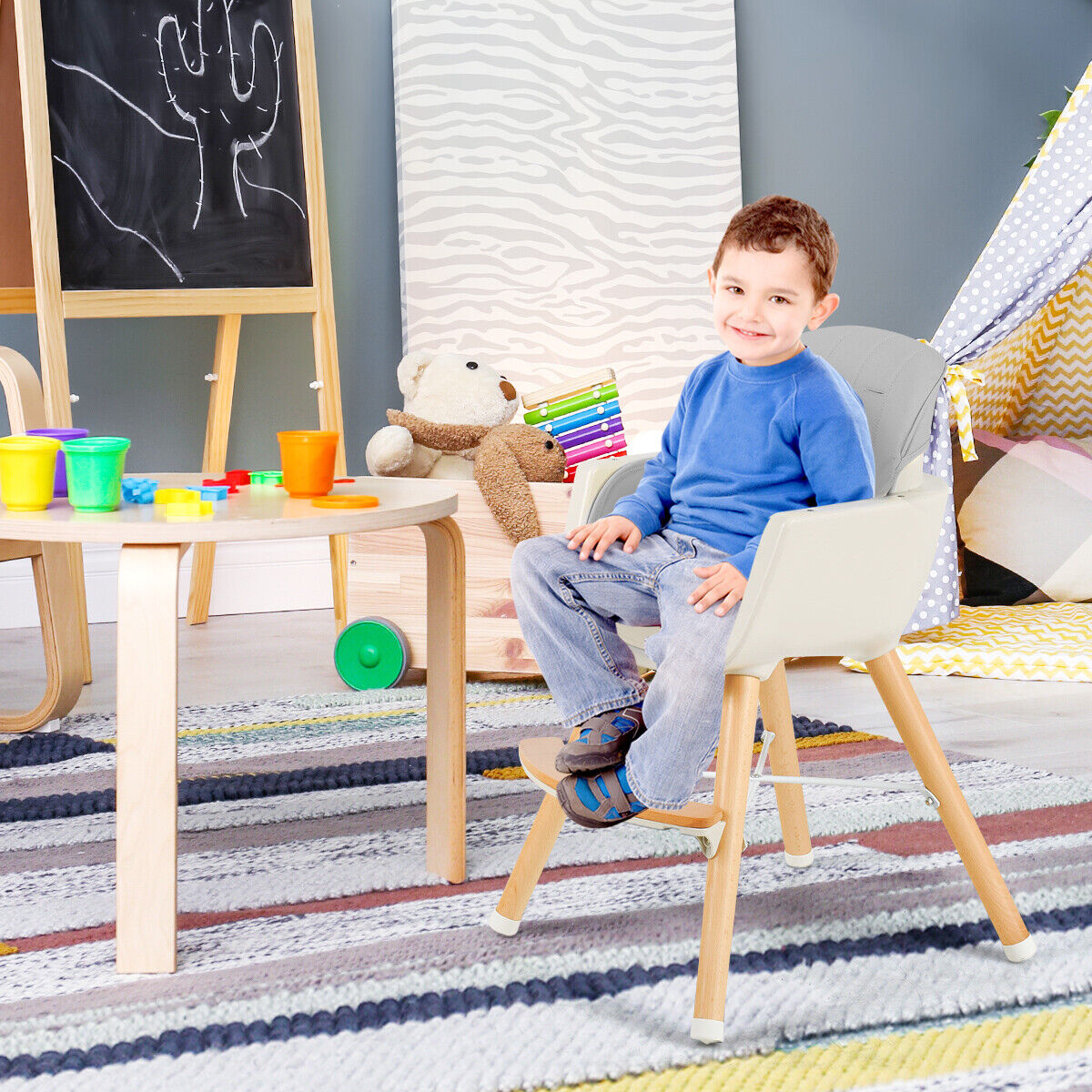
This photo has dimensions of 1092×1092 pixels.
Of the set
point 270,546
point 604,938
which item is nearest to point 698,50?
point 270,546

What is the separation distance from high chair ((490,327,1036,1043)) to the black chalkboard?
4.70ft

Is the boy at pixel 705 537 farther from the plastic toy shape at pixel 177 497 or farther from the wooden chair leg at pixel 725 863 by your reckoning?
the plastic toy shape at pixel 177 497

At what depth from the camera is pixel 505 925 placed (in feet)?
4.31

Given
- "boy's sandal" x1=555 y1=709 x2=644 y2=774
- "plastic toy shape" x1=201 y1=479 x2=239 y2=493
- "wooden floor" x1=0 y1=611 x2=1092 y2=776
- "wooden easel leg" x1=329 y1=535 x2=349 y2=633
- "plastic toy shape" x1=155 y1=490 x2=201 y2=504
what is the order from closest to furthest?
"boy's sandal" x1=555 y1=709 x2=644 y2=774
"plastic toy shape" x1=155 y1=490 x2=201 y2=504
"plastic toy shape" x1=201 y1=479 x2=239 y2=493
"wooden floor" x1=0 y1=611 x2=1092 y2=776
"wooden easel leg" x1=329 y1=535 x2=349 y2=633

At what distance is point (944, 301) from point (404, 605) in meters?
2.02

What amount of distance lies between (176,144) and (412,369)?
660 millimetres

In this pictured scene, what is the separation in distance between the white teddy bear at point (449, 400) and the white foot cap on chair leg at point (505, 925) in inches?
47.0

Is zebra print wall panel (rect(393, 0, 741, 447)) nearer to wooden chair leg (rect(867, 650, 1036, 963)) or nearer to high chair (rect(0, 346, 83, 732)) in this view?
high chair (rect(0, 346, 83, 732))

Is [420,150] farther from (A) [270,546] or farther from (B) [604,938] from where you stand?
(B) [604,938]

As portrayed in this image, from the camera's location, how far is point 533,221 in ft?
10.3

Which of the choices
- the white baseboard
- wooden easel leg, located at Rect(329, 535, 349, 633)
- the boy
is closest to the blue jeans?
the boy

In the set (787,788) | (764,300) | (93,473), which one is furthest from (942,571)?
(93,473)

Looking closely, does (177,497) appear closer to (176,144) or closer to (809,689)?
(809,689)

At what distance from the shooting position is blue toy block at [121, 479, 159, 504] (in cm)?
140
